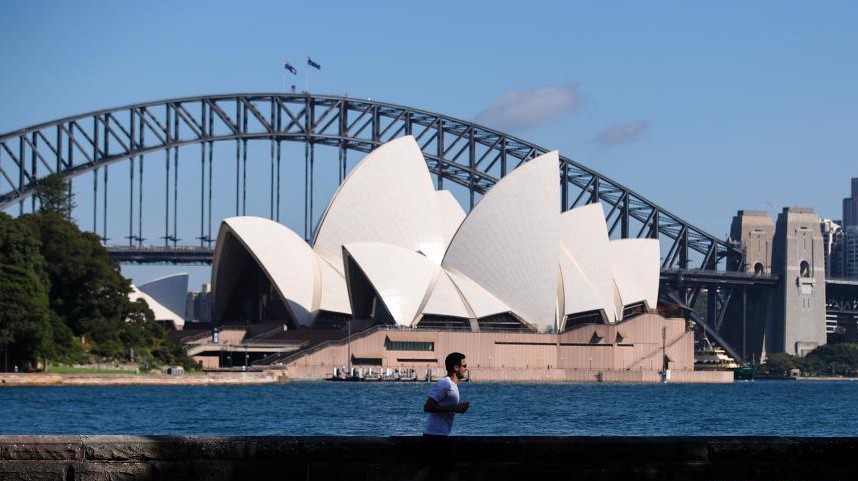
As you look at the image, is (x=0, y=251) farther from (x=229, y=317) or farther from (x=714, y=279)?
(x=714, y=279)

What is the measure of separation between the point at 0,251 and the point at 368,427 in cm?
3783

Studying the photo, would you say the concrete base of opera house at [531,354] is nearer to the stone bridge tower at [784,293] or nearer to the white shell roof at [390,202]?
the white shell roof at [390,202]

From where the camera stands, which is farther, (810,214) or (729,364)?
(810,214)

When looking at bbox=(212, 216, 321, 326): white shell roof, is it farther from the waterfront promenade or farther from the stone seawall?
the stone seawall

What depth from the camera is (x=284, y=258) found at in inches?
3885

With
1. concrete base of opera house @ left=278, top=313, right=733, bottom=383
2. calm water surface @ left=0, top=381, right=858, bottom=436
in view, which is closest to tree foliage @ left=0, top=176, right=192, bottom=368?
calm water surface @ left=0, top=381, right=858, bottom=436

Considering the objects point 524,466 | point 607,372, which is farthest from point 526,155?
point 524,466

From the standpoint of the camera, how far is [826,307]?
158 m

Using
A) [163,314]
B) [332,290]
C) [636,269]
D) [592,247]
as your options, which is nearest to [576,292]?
[592,247]

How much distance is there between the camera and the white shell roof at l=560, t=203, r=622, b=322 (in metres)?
104

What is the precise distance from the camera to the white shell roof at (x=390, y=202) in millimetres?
97938

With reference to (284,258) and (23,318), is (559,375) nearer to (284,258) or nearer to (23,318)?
(284,258)

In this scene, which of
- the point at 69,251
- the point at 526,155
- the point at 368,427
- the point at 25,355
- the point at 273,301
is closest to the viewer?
the point at 368,427

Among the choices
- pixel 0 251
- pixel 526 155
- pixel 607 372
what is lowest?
pixel 607 372
